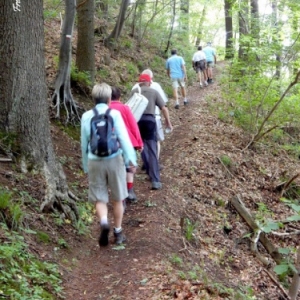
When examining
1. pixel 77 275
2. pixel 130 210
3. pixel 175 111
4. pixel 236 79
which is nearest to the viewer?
pixel 77 275

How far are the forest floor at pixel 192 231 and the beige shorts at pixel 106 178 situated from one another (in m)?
0.78

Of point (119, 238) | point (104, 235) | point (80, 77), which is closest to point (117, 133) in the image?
point (104, 235)

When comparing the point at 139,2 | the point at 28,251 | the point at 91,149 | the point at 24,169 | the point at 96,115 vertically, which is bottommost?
the point at 28,251

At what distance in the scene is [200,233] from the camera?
7.49 metres

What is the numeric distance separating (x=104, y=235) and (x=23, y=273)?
1509 millimetres

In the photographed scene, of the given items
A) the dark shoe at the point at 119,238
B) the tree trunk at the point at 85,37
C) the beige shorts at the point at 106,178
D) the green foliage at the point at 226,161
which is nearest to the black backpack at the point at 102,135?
the beige shorts at the point at 106,178

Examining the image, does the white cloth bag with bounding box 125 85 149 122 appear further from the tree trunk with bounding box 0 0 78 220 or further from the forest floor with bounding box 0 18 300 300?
the tree trunk with bounding box 0 0 78 220

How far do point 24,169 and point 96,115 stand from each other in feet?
5.22

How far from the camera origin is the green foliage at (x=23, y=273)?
4.05 m

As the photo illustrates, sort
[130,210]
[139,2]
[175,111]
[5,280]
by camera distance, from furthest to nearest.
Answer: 1. [139,2]
2. [175,111]
3. [130,210]
4. [5,280]

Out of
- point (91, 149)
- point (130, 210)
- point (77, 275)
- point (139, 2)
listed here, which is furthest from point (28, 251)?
point (139, 2)

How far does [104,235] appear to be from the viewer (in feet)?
18.8

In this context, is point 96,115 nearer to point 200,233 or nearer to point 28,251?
point 28,251

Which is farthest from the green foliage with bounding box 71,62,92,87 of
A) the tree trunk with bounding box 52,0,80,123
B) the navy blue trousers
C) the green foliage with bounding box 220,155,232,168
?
the green foliage with bounding box 220,155,232,168
